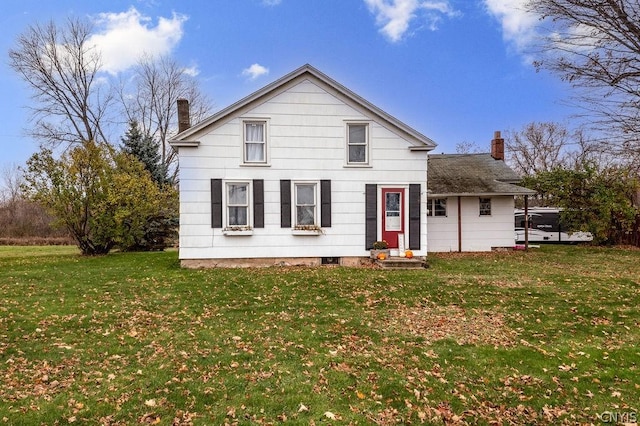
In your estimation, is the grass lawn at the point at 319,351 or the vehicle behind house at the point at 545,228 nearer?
the grass lawn at the point at 319,351

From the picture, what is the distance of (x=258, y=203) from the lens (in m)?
13.2

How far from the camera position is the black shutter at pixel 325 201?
13500mm

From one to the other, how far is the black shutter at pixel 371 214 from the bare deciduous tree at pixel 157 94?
2285cm

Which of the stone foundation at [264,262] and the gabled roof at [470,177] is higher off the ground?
the gabled roof at [470,177]

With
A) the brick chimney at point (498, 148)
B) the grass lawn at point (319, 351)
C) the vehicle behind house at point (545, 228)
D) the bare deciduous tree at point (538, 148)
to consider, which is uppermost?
the bare deciduous tree at point (538, 148)

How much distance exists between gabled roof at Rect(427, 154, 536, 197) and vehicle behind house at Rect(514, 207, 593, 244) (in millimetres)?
5416

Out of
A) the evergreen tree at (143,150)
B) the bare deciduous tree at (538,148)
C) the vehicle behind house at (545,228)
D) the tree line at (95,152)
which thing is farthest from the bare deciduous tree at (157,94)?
the bare deciduous tree at (538,148)

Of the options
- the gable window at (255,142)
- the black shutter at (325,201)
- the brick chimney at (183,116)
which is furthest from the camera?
the brick chimney at (183,116)

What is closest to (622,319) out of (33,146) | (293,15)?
(293,15)

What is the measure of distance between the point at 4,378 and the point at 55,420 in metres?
1.52

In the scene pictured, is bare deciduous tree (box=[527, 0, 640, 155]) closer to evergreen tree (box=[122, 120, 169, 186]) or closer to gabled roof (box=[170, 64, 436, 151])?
gabled roof (box=[170, 64, 436, 151])

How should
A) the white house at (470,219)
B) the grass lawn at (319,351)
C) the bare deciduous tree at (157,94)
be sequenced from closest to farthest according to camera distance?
1. the grass lawn at (319,351)
2. the white house at (470,219)
3. the bare deciduous tree at (157,94)

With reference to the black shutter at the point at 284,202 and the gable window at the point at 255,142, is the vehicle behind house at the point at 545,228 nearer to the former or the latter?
the black shutter at the point at 284,202

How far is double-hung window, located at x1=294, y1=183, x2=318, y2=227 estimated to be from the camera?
44.5 feet
